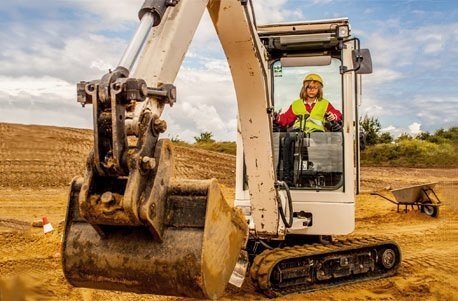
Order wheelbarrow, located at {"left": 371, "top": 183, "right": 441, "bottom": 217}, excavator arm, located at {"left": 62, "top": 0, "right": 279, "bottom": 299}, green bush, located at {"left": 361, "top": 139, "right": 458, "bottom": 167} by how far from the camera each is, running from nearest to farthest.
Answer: excavator arm, located at {"left": 62, "top": 0, "right": 279, "bottom": 299} < wheelbarrow, located at {"left": 371, "top": 183, "right": 441, "bottom": 217} < green bush, located at {"left": 361, "top": 139, "right": 458, "bottom": 167}

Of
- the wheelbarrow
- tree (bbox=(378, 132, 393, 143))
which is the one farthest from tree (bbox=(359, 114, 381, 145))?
the wheelbarrow

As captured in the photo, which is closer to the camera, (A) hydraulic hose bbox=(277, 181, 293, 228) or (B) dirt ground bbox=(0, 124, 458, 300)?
(A) hydraulic hose bbox=(277, 181, 293, 228)

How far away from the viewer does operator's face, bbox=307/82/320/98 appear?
7.08 m

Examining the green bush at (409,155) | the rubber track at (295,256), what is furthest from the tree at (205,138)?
the rubber track at (295,256)

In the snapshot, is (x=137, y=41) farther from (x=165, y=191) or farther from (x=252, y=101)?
(x=252, y=101)

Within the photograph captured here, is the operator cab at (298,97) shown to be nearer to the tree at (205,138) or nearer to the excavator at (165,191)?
the excavator at (165,191)

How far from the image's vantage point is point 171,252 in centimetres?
330

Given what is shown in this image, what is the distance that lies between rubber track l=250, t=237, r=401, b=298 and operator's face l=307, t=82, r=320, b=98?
1.73m

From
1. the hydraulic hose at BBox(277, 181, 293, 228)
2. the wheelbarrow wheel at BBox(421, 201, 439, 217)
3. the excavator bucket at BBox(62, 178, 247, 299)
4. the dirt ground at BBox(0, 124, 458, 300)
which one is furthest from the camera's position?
the wheelbarrow wheel at BBox(421, 201, 439, 217)

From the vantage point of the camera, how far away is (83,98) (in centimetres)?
324

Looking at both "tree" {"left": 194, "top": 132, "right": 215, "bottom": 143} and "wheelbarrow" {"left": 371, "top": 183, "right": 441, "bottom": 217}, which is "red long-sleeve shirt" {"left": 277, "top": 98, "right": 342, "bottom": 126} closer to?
"wheelbarrow" {"left": 371, "top": 183, "right": 441, "bottom": 217}

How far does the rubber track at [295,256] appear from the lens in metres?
6.34

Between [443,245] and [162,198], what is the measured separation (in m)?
8.36

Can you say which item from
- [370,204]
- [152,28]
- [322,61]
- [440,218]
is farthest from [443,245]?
[152,28]
